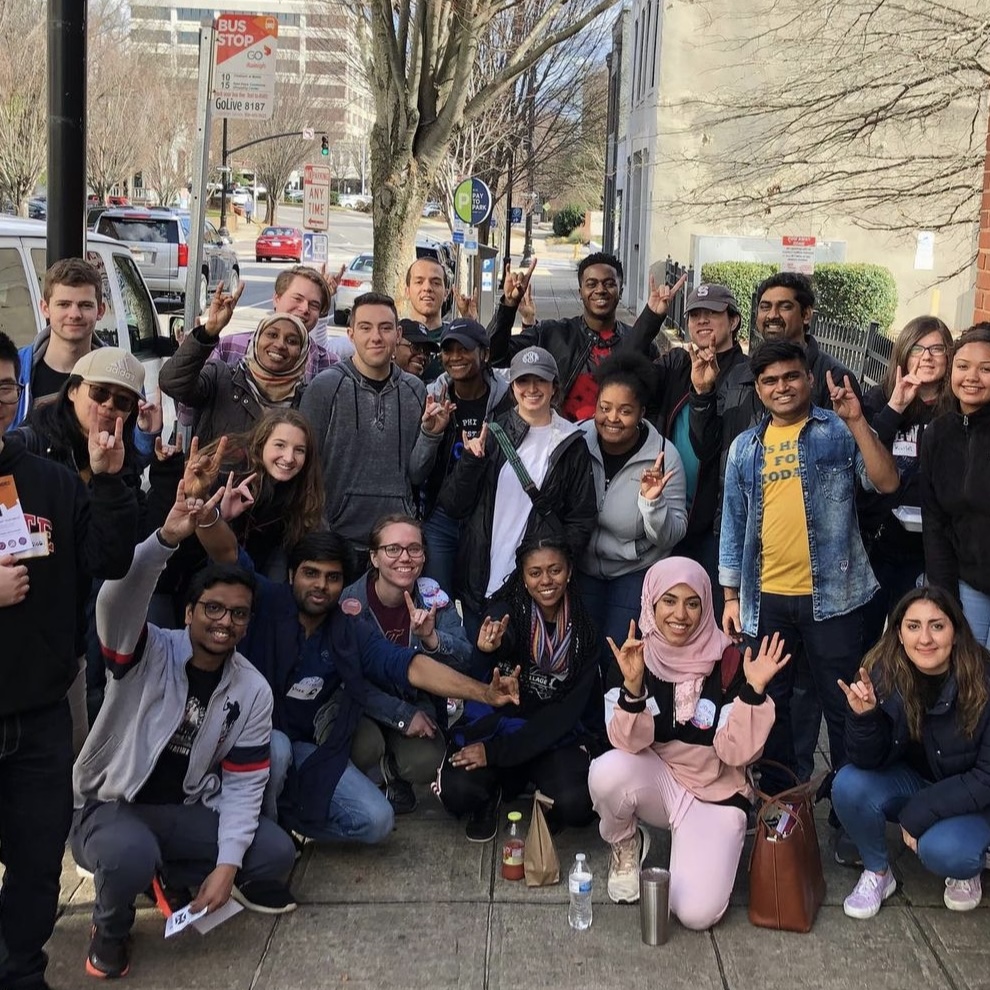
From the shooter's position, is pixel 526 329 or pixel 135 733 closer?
pixel 135 733

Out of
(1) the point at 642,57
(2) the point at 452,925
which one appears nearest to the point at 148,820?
(2) the point at 452,925

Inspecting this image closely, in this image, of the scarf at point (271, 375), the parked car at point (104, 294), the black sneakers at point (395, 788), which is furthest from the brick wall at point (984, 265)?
the parked car at point (104, 294)

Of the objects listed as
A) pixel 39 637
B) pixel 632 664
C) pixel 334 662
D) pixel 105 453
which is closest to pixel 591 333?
pixel 334 662

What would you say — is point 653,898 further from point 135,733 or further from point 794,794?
point 135,733

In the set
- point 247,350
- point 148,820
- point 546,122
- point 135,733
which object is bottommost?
point 148,820

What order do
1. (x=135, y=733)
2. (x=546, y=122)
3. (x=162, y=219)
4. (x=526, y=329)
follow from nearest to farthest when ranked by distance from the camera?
1. (x=135, y=733)
2. (x=526, y=329)
3. (x=162, y=219)
4. (x=546, y=122)

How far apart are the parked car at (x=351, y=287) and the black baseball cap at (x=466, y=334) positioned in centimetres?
1924

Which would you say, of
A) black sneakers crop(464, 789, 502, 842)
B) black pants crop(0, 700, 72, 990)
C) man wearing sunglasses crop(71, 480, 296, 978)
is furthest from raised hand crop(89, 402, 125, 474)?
black sneakers crop(464, 789, 502, 842)

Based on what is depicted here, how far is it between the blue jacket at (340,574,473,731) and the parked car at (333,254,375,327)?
19715 millimetres

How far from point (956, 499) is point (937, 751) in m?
0.89

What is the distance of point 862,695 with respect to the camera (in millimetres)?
4027

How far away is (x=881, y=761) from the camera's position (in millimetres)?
4211

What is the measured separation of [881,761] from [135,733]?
8.27ft

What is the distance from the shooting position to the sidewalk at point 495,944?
373cm
